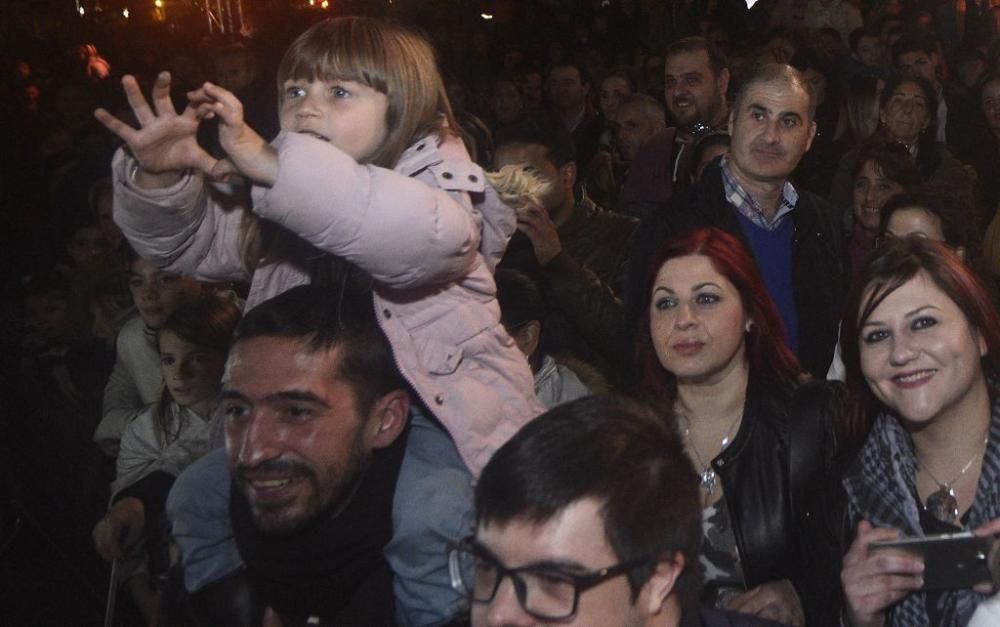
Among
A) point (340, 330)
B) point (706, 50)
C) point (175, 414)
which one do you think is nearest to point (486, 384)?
point (340, 330)

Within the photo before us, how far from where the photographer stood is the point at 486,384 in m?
2.40

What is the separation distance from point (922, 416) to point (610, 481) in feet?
2.92

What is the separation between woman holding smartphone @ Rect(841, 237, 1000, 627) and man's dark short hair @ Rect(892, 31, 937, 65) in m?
5.57

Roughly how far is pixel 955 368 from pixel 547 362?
1.38m

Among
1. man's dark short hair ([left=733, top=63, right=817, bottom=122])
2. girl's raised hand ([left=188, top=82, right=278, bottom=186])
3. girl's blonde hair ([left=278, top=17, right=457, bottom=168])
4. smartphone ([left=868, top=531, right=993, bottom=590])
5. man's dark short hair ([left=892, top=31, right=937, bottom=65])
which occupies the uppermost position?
man's dark short hair ([left=892, top=31, right=937, bottom=65])

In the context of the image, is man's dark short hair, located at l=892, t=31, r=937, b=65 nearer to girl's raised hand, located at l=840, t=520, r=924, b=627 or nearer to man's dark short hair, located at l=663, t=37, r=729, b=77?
man's dark short hair, located at l=663, t=37, r=729, b=77

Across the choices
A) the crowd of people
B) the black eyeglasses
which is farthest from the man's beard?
the black eyeglasses

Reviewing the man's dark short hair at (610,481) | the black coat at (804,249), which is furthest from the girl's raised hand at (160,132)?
the black coat at (804,249)

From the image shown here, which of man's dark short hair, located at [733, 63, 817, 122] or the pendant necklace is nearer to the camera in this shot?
the pendant necklace

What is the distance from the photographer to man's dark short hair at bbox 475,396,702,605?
6.13 ft

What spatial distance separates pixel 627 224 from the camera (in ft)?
16.0

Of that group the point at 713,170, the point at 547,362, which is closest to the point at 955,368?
the point at 547,362

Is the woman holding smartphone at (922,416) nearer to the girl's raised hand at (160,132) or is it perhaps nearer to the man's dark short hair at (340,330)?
the man's dark short hair at (340,330)

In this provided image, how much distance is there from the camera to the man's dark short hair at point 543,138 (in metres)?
4.95
